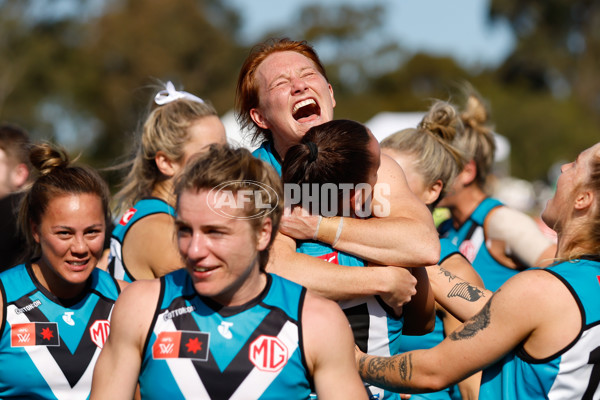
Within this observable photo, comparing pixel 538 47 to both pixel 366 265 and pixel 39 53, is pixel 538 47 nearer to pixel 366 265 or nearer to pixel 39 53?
pixel 39 53

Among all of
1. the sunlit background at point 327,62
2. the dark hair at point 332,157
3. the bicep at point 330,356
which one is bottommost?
the bicep at point 330,356

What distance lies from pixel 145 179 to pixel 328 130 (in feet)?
5.86

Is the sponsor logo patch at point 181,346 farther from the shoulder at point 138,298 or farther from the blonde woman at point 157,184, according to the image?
the blonde woman at point 157,184

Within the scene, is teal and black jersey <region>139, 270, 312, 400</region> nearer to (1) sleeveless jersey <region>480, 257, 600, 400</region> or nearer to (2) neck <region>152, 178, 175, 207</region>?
(1) sleeveless jersey <region>480, 257, 600, 400</region>

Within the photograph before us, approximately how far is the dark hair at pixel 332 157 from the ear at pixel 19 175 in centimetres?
288

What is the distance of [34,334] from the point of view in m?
3.00

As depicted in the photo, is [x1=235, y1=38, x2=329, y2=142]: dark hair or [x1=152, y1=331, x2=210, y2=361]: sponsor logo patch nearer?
[x1=152, y1=331, x2=210, y2=361]: sponsor logo patch

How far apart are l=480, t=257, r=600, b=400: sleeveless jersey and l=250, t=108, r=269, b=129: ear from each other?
4.69ft

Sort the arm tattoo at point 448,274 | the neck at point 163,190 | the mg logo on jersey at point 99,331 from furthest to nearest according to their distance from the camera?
1. the neck at point 163,190
2. the arm tattoo at point 448,274
3. the mg logo on jersey at point 99,331

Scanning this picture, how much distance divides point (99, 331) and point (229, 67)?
41858 mm

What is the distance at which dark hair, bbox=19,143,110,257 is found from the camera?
3182mm

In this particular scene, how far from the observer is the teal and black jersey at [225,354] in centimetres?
237

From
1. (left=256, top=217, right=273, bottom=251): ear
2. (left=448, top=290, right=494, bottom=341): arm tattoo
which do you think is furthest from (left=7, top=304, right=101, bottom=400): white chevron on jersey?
(left=448, top=290, right=494, bottom=341): arm tattoo

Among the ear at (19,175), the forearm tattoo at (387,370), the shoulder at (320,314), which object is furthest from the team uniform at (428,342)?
the ear at (19,175)
